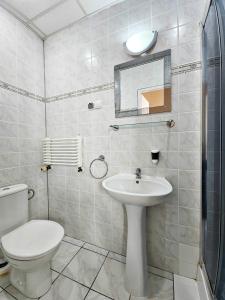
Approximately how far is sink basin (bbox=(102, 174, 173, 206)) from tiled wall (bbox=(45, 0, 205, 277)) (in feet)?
0.33

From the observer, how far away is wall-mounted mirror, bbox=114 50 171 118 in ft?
3.90

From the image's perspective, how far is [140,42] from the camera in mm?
1241

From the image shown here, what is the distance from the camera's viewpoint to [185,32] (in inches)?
43.9

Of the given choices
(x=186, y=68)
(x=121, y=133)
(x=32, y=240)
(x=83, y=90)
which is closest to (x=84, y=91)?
(x=83, y=90)

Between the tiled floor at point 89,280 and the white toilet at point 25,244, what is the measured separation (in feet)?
0.28

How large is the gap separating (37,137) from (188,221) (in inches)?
70.1

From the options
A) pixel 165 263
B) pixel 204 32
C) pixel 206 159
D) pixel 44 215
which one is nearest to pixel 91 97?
pixel 204 32

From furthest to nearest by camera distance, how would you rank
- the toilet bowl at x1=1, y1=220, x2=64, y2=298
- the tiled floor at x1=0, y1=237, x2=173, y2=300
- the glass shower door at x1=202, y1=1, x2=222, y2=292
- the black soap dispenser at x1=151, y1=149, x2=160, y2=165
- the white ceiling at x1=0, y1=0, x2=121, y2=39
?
1. the white ceiling at x1=0, y1=0, x2=121, y2=39
2. the black soap dispenser at x1=151, y1=149, x2=160, y2=165
3. the tiled floor at x1=0, y1=237, x2=173, y2=300
4. the toilet bowl at x1=1, y1=220, x2=64, y2=298
5. the glass shower door at x1=202, y1=1, x2=222, y2=292

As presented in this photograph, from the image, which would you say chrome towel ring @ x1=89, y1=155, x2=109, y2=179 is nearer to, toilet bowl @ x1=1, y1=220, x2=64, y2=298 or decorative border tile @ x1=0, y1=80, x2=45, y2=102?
toilet bowl @ x1=1, y1=220, x2=64, y2=298

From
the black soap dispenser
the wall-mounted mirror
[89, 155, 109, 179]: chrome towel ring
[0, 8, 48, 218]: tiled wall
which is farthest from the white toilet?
the wall-mounted mirror

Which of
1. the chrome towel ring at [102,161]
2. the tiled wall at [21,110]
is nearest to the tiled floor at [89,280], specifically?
the tiled wall at [21,110]

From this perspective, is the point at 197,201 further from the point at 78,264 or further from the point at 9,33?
the point at 9,33

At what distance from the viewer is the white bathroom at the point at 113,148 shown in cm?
101

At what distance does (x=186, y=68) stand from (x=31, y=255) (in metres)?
1.73
